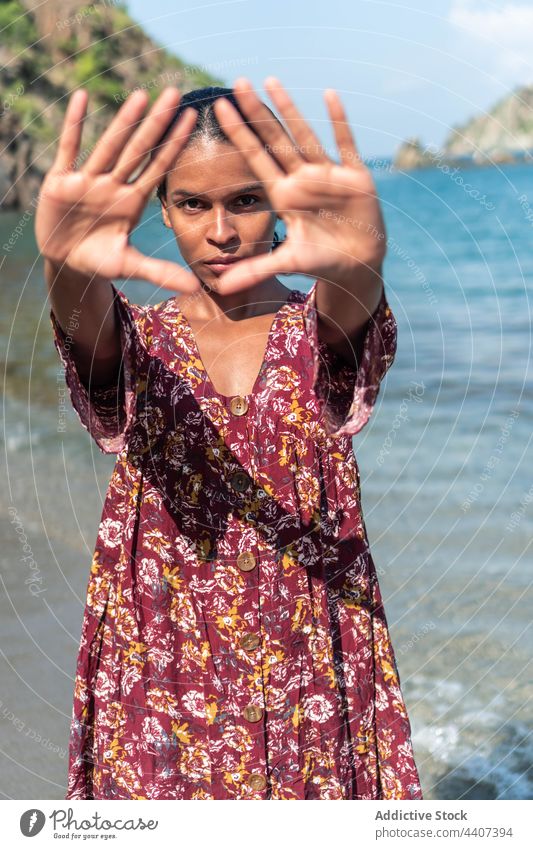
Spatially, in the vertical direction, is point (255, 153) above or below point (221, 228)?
below

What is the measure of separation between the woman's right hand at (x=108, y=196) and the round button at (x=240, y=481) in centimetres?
70

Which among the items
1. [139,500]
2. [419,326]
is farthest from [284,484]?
[419,326]

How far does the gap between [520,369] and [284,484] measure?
27.7 feet

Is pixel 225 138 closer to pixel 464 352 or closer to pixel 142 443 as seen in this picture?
pixel 142 443

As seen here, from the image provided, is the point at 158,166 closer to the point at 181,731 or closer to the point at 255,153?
the point at 255,153

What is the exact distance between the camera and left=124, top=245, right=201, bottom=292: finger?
1803mm

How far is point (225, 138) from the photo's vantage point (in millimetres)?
2289

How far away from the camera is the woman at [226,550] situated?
2297 millimetres

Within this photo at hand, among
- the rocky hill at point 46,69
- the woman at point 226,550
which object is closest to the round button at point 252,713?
the woman at point 226,550

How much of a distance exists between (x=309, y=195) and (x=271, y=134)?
135 mm

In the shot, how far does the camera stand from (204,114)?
Result: 238 cm

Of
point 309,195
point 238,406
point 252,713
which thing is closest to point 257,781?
point 252,713

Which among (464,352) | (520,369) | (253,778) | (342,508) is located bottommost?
(253,778)

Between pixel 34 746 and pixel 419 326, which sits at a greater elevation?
pixel 419 326
